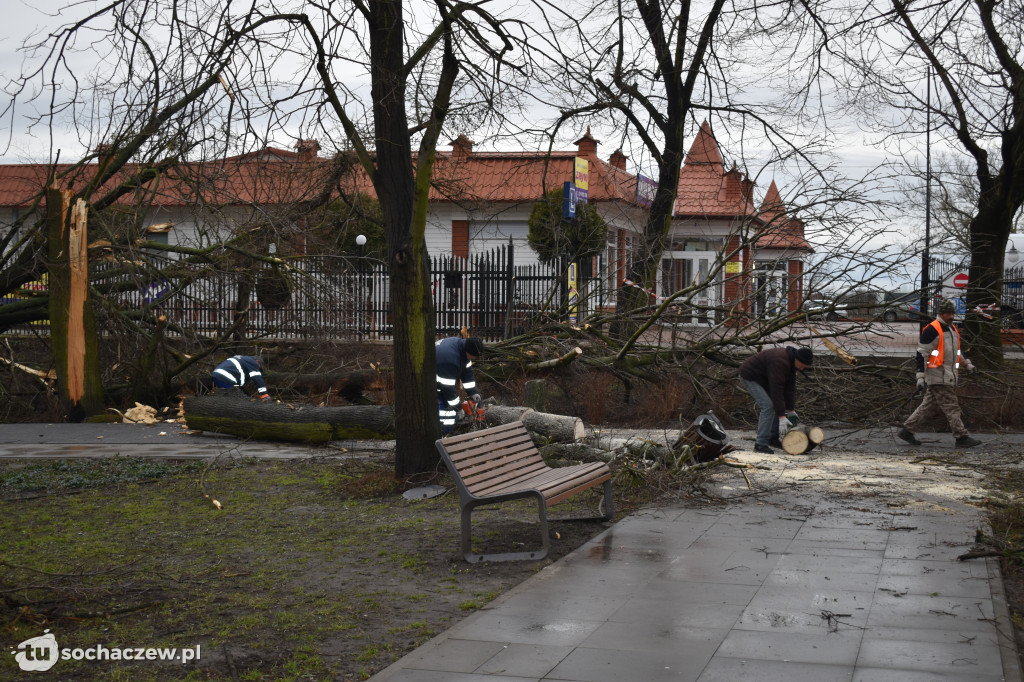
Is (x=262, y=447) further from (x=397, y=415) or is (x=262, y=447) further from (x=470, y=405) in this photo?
(x=397, y=415)

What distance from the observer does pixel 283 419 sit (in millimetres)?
12344

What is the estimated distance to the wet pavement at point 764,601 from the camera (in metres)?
4.16

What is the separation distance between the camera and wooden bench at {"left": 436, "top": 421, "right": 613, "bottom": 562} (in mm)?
6398

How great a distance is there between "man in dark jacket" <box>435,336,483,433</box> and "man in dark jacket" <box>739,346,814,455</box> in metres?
3.22

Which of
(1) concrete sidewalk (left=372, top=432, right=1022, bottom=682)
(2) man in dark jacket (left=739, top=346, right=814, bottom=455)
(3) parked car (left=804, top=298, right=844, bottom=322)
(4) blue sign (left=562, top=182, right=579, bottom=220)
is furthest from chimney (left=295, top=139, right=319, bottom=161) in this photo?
(4) blue sign (left=562, top=182, right=579, bottom=220)

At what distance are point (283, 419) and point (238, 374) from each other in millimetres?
1373

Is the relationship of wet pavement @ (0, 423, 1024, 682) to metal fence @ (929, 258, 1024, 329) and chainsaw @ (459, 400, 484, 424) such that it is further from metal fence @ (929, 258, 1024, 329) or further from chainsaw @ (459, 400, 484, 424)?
metal fence @ (929, 258, 1024, 329)

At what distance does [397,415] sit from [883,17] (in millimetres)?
8387

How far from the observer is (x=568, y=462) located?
9.58 meters

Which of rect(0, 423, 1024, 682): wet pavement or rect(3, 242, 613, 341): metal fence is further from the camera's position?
rect(3, 242, 613, 341): metal fence

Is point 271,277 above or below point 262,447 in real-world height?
above

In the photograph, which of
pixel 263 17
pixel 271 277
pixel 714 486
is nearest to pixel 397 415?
pixel 714 486

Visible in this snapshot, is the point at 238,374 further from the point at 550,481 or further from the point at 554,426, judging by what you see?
the point at 550,481

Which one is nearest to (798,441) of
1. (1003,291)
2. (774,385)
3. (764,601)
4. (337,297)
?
(774,385)
